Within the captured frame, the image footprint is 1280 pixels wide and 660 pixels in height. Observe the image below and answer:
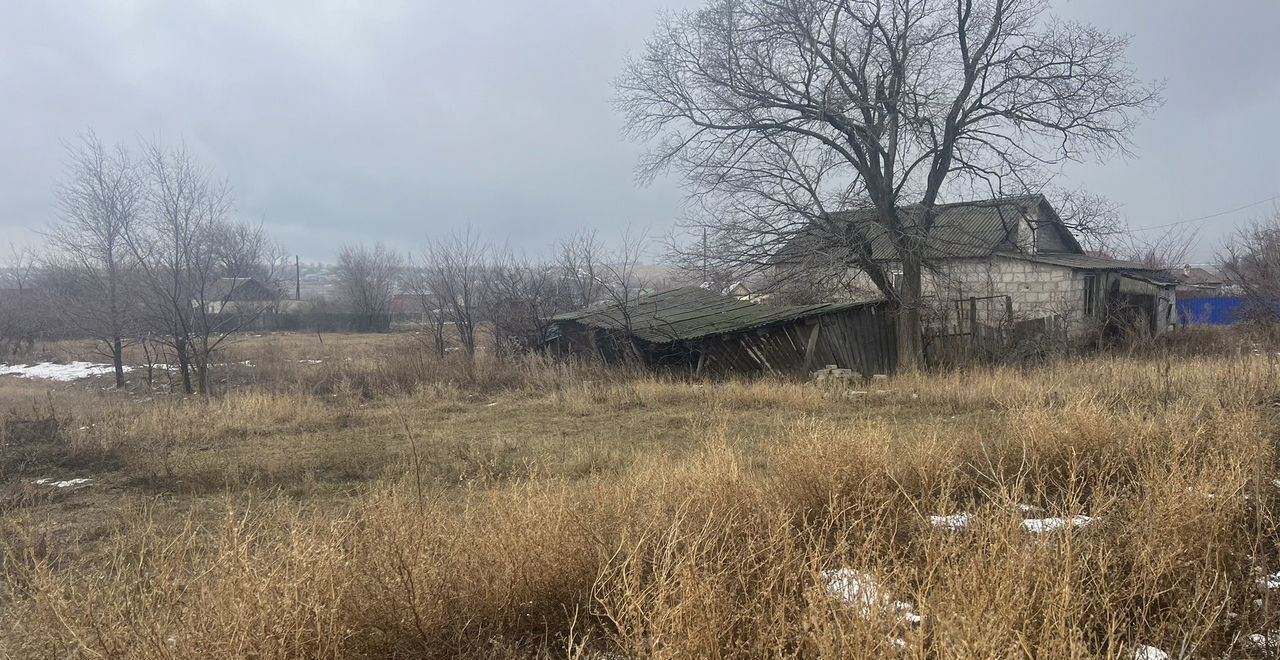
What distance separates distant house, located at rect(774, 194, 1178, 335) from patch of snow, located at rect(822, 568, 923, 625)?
39.0ft

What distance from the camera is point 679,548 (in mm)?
3354

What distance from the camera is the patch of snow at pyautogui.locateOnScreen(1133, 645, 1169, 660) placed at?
A: 2424 millimetres

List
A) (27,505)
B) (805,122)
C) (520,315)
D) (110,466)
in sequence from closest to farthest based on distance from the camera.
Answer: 1. (27,505)
2. (110,466)
3. (805,122)
4. (520,315)

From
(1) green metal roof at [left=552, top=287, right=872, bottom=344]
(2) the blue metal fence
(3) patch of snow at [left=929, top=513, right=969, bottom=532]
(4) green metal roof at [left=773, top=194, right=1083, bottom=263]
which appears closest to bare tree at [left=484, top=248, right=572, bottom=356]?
(1) green metal roof at [left=552, top=287, right=872, bottom=344]

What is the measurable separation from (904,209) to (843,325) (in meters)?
2.94

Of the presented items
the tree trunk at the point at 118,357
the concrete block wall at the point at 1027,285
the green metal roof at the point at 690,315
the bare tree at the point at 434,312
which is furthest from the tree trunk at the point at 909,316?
the tree trunk at the point at 118,357

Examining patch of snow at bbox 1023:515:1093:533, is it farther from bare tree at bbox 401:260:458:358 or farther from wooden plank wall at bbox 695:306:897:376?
bare tree at bbox 401:260:458:358

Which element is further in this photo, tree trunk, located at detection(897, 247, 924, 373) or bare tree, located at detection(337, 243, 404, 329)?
bare tree, located at detection(337, 243, 404, 329)

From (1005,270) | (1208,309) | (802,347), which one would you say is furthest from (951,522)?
(1208,309)

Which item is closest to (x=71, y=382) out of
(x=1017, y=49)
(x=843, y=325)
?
(x=843, y=325)

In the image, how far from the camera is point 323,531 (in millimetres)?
3023

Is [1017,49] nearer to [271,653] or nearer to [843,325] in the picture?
[843,325]

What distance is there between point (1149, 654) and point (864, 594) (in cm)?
106

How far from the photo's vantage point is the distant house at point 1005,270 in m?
14.5
